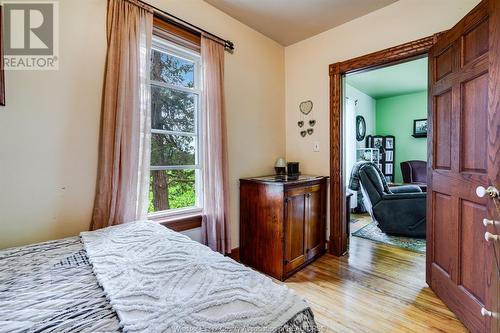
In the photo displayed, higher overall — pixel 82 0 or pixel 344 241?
pixel 82 0

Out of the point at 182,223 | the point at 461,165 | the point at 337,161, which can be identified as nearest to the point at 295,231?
the point at 337,161

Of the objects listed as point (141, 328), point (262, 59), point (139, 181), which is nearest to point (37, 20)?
point (139, 181)

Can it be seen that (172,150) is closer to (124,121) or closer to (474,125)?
(124,121)

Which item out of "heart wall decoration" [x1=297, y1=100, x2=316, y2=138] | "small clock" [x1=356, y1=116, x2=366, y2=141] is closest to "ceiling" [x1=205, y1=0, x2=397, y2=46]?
"heart wall decoration" [x1=297, y1=100, x2=316, y2=138]

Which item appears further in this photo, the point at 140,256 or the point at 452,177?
the point at 452,177

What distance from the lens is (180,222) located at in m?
2.09

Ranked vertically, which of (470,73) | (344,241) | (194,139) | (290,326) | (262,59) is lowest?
(344,241)

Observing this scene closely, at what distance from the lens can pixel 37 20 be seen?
1.46m

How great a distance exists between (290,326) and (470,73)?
6.15ft

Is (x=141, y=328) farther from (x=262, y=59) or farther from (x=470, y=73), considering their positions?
(x=262, y=59)

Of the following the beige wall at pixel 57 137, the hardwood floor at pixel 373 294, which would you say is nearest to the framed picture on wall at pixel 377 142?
the hardwood floor at pixel 373 294

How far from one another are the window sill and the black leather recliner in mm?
2591

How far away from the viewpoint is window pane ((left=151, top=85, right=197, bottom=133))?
2.04m

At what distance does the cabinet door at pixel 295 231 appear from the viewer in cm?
223
